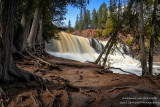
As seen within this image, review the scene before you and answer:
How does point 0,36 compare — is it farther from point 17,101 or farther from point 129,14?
point 129,14

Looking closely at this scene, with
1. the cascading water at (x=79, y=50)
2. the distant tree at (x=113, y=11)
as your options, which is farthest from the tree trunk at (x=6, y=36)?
the cascading water at (x=79, y=50)

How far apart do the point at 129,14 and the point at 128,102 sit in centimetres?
703

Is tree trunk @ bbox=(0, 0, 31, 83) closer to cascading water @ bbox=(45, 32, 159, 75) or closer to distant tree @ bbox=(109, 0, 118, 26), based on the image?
distant tree @ bbox=(109, 0, 118, 26)

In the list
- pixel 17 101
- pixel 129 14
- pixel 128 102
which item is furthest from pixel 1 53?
pixel 129 14

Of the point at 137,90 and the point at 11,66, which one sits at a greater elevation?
the point at 11,66

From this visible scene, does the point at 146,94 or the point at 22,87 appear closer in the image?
the point at 22,87

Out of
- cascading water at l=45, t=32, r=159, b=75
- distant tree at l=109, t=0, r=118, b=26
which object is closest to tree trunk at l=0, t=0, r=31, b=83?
distant tree at l=109, t=0, r=118, b=26

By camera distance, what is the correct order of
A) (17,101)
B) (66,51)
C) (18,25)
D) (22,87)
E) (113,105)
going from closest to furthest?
(17,101)
(113,105)
(22,87)
(18,25)
(66,51)

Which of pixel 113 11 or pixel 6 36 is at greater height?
pixel 113 11

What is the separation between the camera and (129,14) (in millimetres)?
7609

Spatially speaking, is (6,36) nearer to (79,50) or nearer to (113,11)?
(113,11)

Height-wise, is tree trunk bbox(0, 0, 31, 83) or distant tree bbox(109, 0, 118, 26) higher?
distant tree bbox(109, 0, 118, 26)

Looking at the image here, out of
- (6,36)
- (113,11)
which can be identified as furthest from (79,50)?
(6,36)

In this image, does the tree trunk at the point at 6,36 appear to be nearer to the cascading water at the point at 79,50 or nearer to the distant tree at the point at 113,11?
the distant tree at the point at 113,11
